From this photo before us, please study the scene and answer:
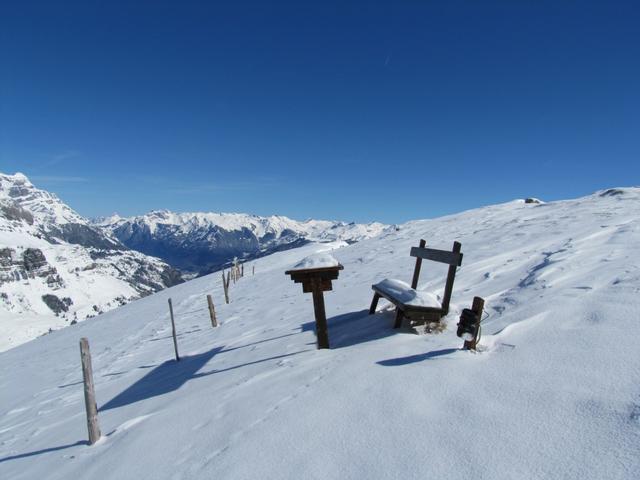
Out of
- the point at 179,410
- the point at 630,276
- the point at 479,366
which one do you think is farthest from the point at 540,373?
the point at 179,410

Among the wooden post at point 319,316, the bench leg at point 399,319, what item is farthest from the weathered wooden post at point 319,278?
the bench leg at point 399,319

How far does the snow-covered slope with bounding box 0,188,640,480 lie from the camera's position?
3463 mm

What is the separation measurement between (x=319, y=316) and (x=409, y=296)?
70.3 inches

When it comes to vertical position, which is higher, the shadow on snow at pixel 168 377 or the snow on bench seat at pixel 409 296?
the snow on bench seat at pixel 409 296

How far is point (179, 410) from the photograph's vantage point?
243 inches

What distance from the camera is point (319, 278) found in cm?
773

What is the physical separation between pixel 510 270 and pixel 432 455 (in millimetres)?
8187

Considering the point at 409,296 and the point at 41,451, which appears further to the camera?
the point at 409,296

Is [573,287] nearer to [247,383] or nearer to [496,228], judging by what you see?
[247,383]

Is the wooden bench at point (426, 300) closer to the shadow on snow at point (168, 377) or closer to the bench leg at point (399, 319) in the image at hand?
the bench leg at point (399, 319)

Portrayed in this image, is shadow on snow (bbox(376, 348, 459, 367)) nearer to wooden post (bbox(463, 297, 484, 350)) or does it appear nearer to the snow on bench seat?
wooden post (bbox(463, 297, 484, 350))

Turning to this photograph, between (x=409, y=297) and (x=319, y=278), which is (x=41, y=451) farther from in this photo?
(x=409, y=297)

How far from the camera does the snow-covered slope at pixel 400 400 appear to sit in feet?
11.4

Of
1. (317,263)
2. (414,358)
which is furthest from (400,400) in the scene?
(317,263)
